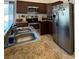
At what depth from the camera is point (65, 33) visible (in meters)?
3.93

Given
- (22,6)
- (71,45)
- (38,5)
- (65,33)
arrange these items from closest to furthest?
(71,45)
(65,33)
(22,6)
(38,5)

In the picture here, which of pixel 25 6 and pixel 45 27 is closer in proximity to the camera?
pixel 25 6

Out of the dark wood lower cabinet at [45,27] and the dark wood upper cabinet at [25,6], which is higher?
the dark wood upper cabinet at [25,6]

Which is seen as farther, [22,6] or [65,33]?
[22,6]

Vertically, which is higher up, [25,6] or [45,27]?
[25,6]

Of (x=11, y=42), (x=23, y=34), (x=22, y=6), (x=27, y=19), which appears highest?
(x=22, y=6)

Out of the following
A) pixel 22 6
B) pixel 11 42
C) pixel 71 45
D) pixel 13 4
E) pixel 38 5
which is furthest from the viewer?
pixel 38 5

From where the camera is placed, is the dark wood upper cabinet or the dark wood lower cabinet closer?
the dark wood upper cabinet

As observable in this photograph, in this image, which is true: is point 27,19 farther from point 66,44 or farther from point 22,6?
point 66,44

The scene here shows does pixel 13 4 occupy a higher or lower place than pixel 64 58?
higher

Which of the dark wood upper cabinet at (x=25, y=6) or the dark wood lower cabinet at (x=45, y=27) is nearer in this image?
the dark wood upper cabinet at (x=25, y=6)

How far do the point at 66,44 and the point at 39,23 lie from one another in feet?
10.8

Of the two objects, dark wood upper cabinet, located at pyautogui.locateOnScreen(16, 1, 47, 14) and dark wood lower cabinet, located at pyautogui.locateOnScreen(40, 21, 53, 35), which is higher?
dark wood upper cabinet, located at pyautogui.locateOnScreen(16, 1, 47, 14)
